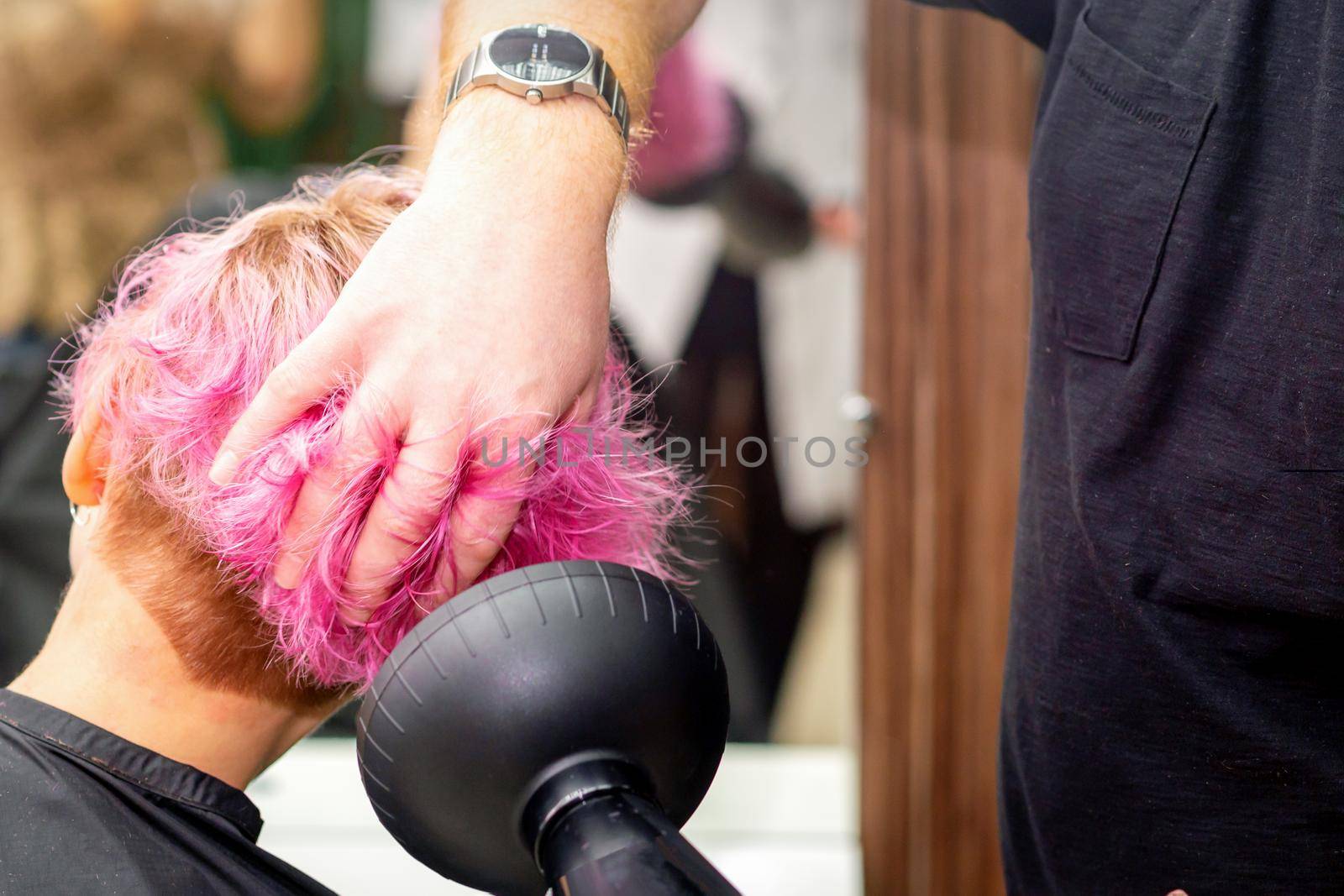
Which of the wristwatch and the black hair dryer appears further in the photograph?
the wristwatch

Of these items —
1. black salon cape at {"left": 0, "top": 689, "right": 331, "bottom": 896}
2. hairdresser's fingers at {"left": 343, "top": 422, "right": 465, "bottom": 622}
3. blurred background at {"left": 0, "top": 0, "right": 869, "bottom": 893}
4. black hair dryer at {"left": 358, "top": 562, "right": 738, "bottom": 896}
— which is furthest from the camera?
blurred background at {"left": 0, "top": 0, "right": 869, "bottom": 893}

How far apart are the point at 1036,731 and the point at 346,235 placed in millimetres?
610

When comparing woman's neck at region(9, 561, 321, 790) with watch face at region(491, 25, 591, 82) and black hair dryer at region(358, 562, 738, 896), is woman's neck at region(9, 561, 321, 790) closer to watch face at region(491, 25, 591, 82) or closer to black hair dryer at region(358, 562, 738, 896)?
black hair dryer at region(358, 562, 738, 896)

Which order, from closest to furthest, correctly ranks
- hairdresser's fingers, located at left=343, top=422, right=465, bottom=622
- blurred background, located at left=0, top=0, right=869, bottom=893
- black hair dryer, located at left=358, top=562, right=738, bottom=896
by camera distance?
black hair dryer, located at left=358, top=562, right=738, bottom=896 < hairdresser's fingers, located at left=343, top=422, right=465, bottom=622 < blurred background, located at left=0, top=0, right=869, bottom=893

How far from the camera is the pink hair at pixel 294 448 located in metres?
0.56

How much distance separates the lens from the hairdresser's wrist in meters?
0.54

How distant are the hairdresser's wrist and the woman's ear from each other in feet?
1.10

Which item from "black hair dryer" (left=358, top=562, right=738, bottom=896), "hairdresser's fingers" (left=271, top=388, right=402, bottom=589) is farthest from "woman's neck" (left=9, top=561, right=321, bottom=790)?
"black hair dryer" (left=358, top=562, right=738, bottom=896)

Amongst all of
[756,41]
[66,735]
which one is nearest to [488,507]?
[66,735]

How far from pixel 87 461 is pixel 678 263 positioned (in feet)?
4.31

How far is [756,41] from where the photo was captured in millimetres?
1838

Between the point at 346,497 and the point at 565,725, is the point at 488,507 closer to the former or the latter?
the point at 346,497

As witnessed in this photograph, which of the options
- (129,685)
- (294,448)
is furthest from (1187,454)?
(129,685)

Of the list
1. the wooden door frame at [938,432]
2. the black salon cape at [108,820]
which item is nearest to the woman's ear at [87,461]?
the black salon cape at [108,820]
